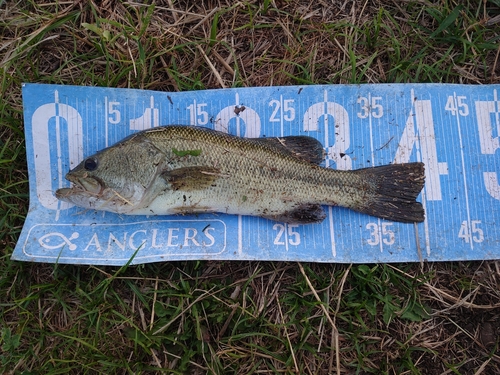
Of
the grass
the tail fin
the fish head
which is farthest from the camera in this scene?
the tail fin

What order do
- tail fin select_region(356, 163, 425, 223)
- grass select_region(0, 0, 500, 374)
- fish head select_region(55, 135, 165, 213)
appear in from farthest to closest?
tail fin select_region(356, 163, 425, 223)
grass select_region(0, 0, 500, 374)
fish head select_region(55, 135, 165, 213)

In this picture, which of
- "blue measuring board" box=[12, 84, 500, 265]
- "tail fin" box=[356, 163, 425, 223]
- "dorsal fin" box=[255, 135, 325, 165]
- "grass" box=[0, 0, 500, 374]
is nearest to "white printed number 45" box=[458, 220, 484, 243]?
"blue measuring board" box=[12, 84, 500, 265]

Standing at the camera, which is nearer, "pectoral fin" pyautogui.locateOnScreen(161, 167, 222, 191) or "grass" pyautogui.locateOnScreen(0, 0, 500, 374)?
"pectoral fin" pyautogui.locateOnScreen(161, 167, 222, 191)

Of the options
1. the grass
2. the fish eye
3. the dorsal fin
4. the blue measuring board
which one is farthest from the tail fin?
the fish eye

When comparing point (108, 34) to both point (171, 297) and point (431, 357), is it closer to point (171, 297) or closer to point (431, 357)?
point (171, 297)

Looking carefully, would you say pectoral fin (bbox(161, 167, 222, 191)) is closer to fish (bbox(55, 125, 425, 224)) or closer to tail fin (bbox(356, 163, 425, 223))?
fish (bbox(55, 125, 425, 224))

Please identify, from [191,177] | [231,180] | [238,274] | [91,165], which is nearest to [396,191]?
[231,180]

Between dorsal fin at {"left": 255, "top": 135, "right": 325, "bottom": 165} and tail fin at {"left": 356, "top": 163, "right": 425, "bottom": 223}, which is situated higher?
dorsal fin at {"left": 255, "top": 135, "right": 325, "bottom": 165}
